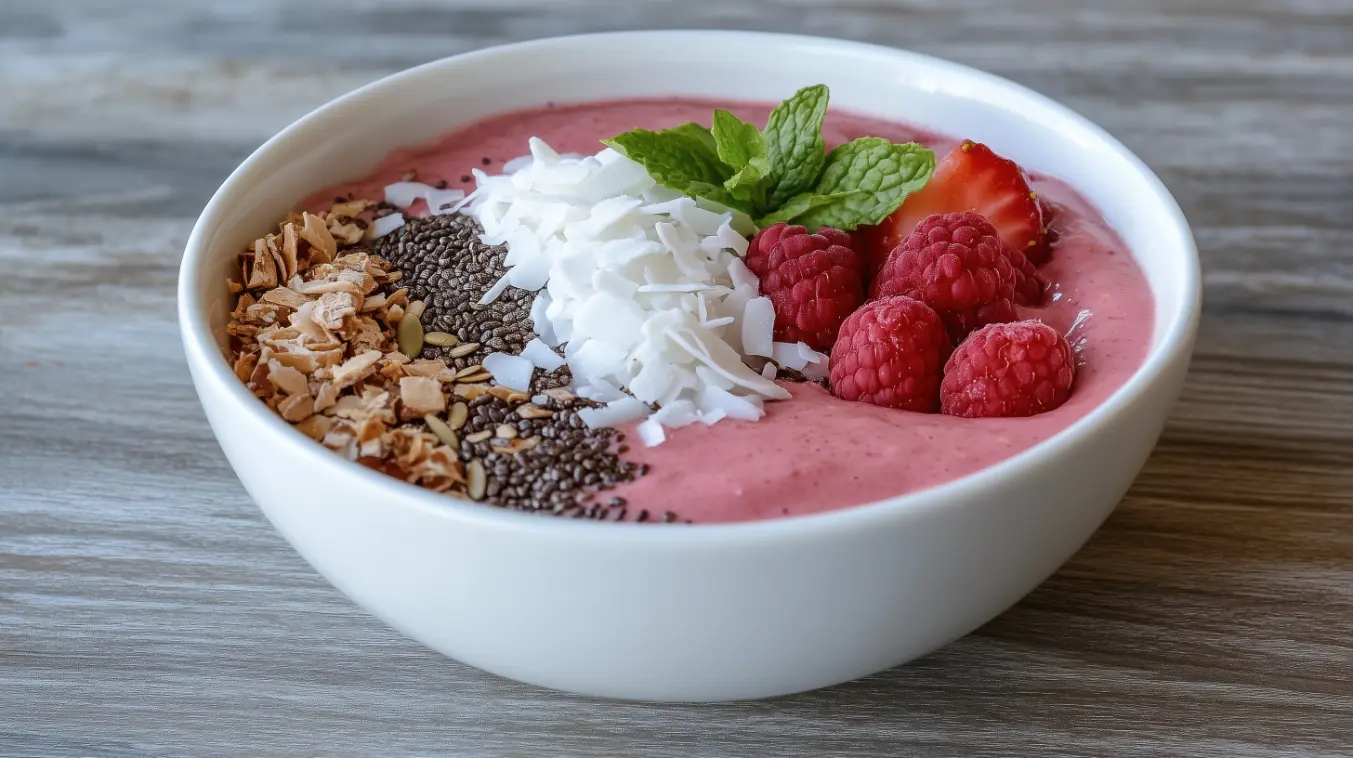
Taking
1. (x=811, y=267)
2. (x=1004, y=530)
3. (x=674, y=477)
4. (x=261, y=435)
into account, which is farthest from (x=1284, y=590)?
(x=261, y=435)

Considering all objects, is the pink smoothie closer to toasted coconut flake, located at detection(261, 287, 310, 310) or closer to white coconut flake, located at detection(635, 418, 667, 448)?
white coconut flake, located at detection(635, 418, 667, 448)

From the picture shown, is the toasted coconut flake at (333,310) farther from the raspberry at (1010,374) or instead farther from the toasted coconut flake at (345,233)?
the raspberry at (1010,374)

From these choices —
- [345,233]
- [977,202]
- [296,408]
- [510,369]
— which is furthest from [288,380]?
[977,202]

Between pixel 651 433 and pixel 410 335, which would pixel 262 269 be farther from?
pixel 651 433

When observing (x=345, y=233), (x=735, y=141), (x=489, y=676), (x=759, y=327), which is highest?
(x=735, y=141)

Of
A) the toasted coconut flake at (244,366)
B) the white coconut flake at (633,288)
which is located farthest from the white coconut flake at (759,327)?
the toasted coconut flake at (244,366)
